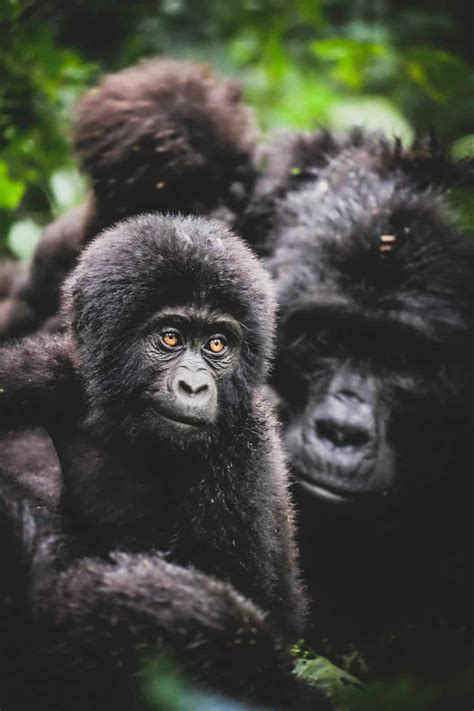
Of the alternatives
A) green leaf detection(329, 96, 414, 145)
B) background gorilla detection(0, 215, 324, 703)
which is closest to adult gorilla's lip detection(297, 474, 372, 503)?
background gorilla detection(0, 215, 324, 703)

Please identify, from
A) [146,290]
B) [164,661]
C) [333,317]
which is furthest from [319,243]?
[164,661]

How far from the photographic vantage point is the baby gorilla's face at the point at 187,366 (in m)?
2.50

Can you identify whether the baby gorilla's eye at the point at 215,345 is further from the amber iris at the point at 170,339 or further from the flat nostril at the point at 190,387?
the flat nostril at the point at 190,387

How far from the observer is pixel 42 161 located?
415 cm

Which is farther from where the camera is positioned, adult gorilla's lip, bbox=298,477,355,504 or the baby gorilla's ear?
the baby gorilla's ear

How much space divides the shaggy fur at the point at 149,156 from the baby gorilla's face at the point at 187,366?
1348 mm

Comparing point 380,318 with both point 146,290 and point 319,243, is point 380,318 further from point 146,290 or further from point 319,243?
point 146,290

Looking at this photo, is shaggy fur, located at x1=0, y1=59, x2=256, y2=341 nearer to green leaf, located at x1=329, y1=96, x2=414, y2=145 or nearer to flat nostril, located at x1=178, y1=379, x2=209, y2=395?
flat nostril, located at x1=178, y1=379, x2=209, y2=395

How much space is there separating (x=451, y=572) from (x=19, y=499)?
7.51 feet

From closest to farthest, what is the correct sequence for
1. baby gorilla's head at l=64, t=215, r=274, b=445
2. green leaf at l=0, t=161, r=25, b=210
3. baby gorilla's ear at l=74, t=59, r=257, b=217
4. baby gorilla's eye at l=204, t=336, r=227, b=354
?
baby gorilla's head at l=64, t=215, r=274, b=445 → baby gorilla's eye at l=204, t=336, r=227, b=354 → green leaf at l=0, t=161, r=25, b=210 → baby gorilla's ear at l=74, t=59, r=257, b=217

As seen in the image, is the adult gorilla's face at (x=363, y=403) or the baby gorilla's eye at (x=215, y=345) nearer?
the baby gorilla's eye at (x=215, y=345)

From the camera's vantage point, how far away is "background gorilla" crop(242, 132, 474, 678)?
344 cm

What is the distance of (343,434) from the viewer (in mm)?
3361

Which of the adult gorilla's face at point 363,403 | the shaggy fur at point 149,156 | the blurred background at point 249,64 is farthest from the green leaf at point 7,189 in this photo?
the adult gorilla's face at point 363,403
